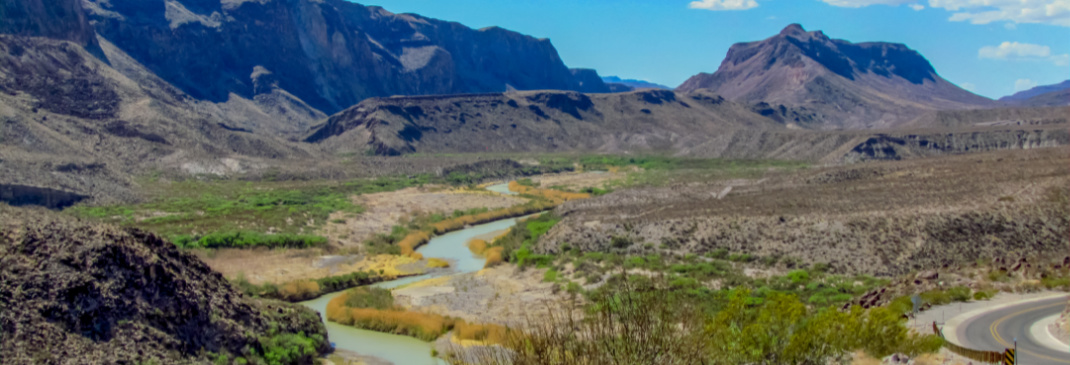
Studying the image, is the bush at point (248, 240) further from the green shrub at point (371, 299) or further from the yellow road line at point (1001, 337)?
the yellow road line at point (1001, 337)

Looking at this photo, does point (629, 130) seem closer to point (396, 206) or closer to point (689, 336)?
point (396, 206)

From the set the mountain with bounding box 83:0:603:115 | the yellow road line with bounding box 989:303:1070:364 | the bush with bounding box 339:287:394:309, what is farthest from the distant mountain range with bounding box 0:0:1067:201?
the yellow road line with bounding box 989:303:1070:364

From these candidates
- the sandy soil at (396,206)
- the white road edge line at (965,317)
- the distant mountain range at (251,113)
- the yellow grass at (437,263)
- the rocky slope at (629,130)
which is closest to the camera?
the white road edge line at (965,317)

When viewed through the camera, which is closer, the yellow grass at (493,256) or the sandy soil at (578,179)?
the yellow grass at (493,256)

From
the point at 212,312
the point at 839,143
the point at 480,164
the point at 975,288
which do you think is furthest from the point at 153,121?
the point at 839,143

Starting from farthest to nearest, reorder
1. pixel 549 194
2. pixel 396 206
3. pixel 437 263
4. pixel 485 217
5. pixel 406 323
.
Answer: pixel 549 194 < pixel 396 206 < pixel 485 217 < pixel 437 263 < pixel 406 323

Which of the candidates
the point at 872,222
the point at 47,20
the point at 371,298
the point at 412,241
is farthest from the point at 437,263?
the point at 47,20

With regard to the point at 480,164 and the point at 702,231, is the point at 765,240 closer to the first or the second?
the point at 702,231

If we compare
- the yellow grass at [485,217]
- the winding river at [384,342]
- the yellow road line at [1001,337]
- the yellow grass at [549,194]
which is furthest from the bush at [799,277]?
the yellow grass at [549,194]

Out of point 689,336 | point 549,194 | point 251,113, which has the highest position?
point 251,113
